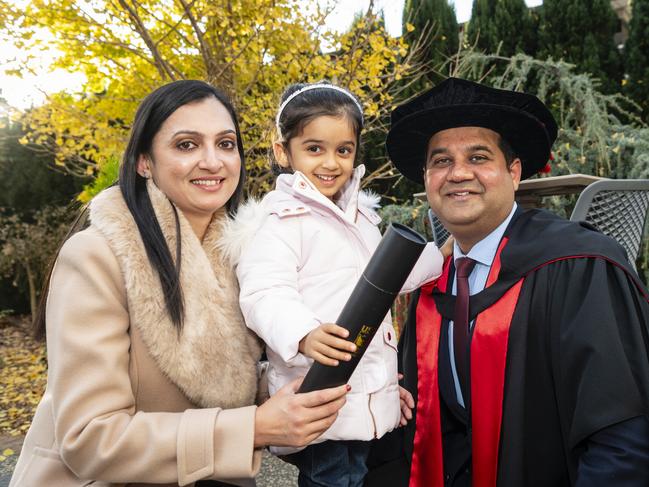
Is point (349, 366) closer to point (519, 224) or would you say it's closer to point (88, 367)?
point (88, 367)

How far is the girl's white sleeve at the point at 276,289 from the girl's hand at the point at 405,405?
1.71 feet

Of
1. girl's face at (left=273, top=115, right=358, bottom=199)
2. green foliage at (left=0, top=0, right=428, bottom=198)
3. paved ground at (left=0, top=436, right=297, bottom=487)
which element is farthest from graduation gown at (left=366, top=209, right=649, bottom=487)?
green foliage at (left=0, top=0, right=428, bottom=198)

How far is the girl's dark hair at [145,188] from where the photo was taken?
1779mm

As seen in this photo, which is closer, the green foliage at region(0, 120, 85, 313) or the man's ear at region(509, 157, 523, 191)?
the man's ear at region(509, 157, 523, 191)

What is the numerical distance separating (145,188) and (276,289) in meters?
0.65

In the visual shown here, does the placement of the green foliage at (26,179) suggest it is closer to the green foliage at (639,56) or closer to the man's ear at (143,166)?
the man's ear at (143,166)

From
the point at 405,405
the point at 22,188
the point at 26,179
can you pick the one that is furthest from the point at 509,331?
the point at 26,179

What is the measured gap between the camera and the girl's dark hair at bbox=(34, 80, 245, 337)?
70.1 inches

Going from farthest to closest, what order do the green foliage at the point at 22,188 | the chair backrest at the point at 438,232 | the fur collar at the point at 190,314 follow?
the green foliage at the point at 22,188 < the chair backrest at the point at 438,232 < the fur collar at the point at 190,314

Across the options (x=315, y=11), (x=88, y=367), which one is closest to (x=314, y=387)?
(x=88, y=367)

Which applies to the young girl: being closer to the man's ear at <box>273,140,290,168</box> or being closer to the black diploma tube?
the man's ear at <box>273,140,290,168</box>

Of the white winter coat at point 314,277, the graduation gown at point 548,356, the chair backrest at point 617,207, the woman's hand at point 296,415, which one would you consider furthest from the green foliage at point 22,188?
the graduation gown at point 548,356

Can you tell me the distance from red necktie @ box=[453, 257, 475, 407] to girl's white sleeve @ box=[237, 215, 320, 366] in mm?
593

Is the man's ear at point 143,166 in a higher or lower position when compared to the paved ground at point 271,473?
higher
